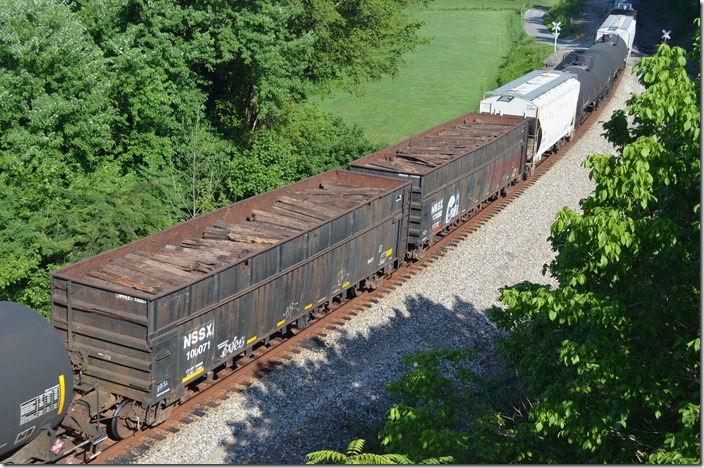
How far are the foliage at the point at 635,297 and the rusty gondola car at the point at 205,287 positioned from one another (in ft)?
21.5

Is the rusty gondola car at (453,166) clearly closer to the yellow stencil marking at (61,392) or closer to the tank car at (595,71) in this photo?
the tank car at (595,71)

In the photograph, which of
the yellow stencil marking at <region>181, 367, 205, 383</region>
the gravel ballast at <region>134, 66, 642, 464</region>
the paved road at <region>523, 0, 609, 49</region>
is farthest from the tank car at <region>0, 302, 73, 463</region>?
the paved road at <region>523, 0, 609, 49</region>

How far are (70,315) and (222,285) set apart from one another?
8.68ft

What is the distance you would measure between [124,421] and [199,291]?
2577 mm

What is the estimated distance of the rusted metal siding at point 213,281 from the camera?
44.2ft

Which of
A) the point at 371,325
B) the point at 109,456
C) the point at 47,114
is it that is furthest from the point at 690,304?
the point at 47,114

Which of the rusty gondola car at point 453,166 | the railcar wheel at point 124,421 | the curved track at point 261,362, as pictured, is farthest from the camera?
the rusty gondola car at point 453,166

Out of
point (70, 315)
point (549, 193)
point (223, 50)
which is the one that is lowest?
point (549, 193)

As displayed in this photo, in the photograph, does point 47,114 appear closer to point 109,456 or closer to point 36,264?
point 36,264

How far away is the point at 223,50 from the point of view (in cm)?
2806

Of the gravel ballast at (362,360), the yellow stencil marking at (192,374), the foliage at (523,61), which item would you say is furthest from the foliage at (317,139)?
the foliage at (523,61)

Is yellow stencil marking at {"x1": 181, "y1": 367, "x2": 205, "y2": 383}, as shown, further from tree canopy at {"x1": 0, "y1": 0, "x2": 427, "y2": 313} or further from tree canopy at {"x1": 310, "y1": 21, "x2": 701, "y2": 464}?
tree canopy at {"x1": 0, "y1": 0, "x2": 427, "y2": 313}

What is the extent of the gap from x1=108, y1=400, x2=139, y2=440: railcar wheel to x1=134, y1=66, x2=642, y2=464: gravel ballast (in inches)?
22.8

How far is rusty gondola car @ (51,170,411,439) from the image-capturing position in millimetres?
13492
